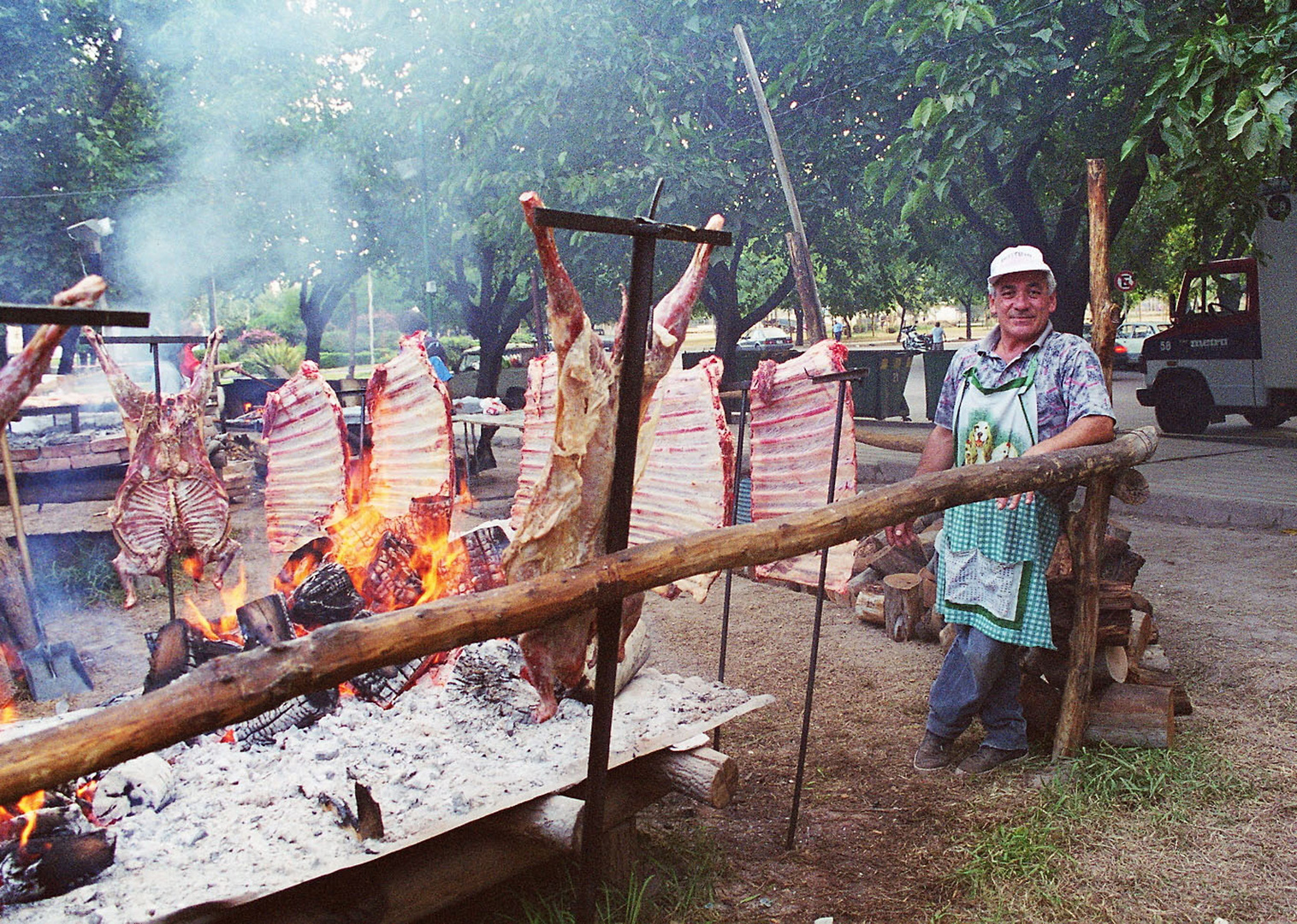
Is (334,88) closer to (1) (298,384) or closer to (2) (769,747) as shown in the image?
(1) (298,384)

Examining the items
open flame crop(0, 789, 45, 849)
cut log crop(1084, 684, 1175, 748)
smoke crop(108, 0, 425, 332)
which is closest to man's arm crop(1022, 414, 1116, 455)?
cut log crop(1084, 684, 1175, 748)

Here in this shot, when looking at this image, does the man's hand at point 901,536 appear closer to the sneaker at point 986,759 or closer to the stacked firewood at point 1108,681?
the stacked firewood at point 1108,681

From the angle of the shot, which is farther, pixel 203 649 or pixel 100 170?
pixel 100 170

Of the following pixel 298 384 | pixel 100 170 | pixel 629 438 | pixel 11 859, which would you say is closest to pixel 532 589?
pixel 629 438

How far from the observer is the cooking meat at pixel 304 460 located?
3.32 metres

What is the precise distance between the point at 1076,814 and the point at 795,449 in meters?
1.58

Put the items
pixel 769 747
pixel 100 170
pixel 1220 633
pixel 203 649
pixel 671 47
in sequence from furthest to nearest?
pixel 100 170
pixel 671 47
pixel 1220 633
pixel 769 747
pixel 203 649

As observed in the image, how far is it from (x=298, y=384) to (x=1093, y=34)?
23.4 feet

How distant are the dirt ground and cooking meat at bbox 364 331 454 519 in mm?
1421

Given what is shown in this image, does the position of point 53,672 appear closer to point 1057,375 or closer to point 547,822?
point 547,822

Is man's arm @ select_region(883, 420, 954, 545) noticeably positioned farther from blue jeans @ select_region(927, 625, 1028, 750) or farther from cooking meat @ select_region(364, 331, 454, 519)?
cooking meat @ select_region(364, 331, 454, 519)

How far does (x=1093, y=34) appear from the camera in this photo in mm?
7465

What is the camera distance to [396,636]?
1.62 meters

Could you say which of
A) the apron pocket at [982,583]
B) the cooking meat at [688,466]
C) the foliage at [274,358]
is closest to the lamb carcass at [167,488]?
the cooking meat at [688,466]
